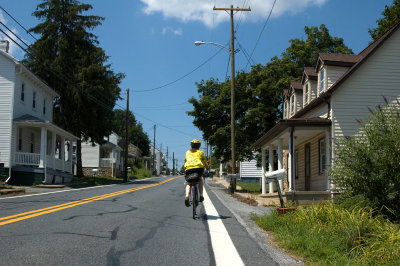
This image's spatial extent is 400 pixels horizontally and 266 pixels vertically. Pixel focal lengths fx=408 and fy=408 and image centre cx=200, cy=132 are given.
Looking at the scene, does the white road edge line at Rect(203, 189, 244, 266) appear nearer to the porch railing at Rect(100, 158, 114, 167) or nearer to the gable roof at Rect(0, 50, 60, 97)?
the gable roof at Rect(0, 50, 60, 97)

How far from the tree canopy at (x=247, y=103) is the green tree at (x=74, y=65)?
8.70m

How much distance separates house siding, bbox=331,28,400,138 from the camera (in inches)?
637

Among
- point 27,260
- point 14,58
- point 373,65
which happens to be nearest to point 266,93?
point 373,65

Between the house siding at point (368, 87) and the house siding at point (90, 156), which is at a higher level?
the house siding at point (368, 87)

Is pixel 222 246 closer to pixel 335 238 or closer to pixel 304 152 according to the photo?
pixel 335 238

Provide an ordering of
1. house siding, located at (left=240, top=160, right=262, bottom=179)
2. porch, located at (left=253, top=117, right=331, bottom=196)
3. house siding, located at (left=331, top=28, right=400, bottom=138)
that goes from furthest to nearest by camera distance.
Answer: house siding, located at (left=240, top=160, right=262, bottom=179) → house siding, located at (left=331, top=28, right=400, bottom=138) → porch, located at (left=253, top=117, right=331, bottom=196)

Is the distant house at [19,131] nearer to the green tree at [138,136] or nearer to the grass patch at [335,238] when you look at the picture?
the grass patch at [335,238]

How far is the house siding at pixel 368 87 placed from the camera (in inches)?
637

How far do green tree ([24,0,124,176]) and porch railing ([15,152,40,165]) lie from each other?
7.60 m

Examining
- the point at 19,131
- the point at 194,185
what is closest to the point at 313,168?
the point at 194,185

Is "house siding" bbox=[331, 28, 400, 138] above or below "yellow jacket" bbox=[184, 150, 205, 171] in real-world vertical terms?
above

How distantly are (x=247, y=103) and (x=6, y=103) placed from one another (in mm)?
15192

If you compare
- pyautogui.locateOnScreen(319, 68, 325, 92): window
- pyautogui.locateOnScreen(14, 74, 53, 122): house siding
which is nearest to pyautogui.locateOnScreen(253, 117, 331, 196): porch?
pyautogui.locateOnScreen(319, 68, 325, 92): window

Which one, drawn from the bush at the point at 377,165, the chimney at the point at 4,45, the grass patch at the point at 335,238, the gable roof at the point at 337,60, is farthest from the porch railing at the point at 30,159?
the bush at the point at 377,165
